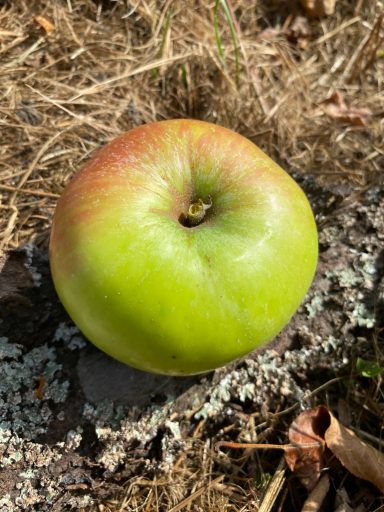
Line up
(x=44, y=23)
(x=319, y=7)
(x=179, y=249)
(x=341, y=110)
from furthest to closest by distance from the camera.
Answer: (x=319, y=7) → (x=341, y=110) → (x=44, y=23) → (x=179, y=249)

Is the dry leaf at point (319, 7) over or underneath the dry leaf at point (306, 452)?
over

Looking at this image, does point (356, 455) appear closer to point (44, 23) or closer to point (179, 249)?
point (179, 249)

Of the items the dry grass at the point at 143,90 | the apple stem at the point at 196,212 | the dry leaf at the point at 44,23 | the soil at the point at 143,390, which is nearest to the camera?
the apple stem at the point at 196,212

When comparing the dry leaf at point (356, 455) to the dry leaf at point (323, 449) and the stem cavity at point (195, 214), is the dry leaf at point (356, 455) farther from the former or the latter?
the stem cavity at point (195, 214)

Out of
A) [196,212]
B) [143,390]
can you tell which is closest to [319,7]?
[196,212]

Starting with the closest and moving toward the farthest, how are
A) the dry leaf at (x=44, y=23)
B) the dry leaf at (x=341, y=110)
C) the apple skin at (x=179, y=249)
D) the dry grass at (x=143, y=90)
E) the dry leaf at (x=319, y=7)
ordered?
1. the apple skin at (x=179, y=249)
2. the dry grass at (x=143, y=90)
3. the dry leaf at (x=44, y=23)
4. the dry leaf at (x=341, y=110)
5. the dry leaf at (x=319, y=7)

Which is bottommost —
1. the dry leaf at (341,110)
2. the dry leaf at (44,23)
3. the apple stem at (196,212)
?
the dry leaf at (341,110)

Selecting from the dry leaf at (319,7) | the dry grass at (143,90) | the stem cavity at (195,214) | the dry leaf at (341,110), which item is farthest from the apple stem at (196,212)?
Answer: the dry leaf at (319,7)
